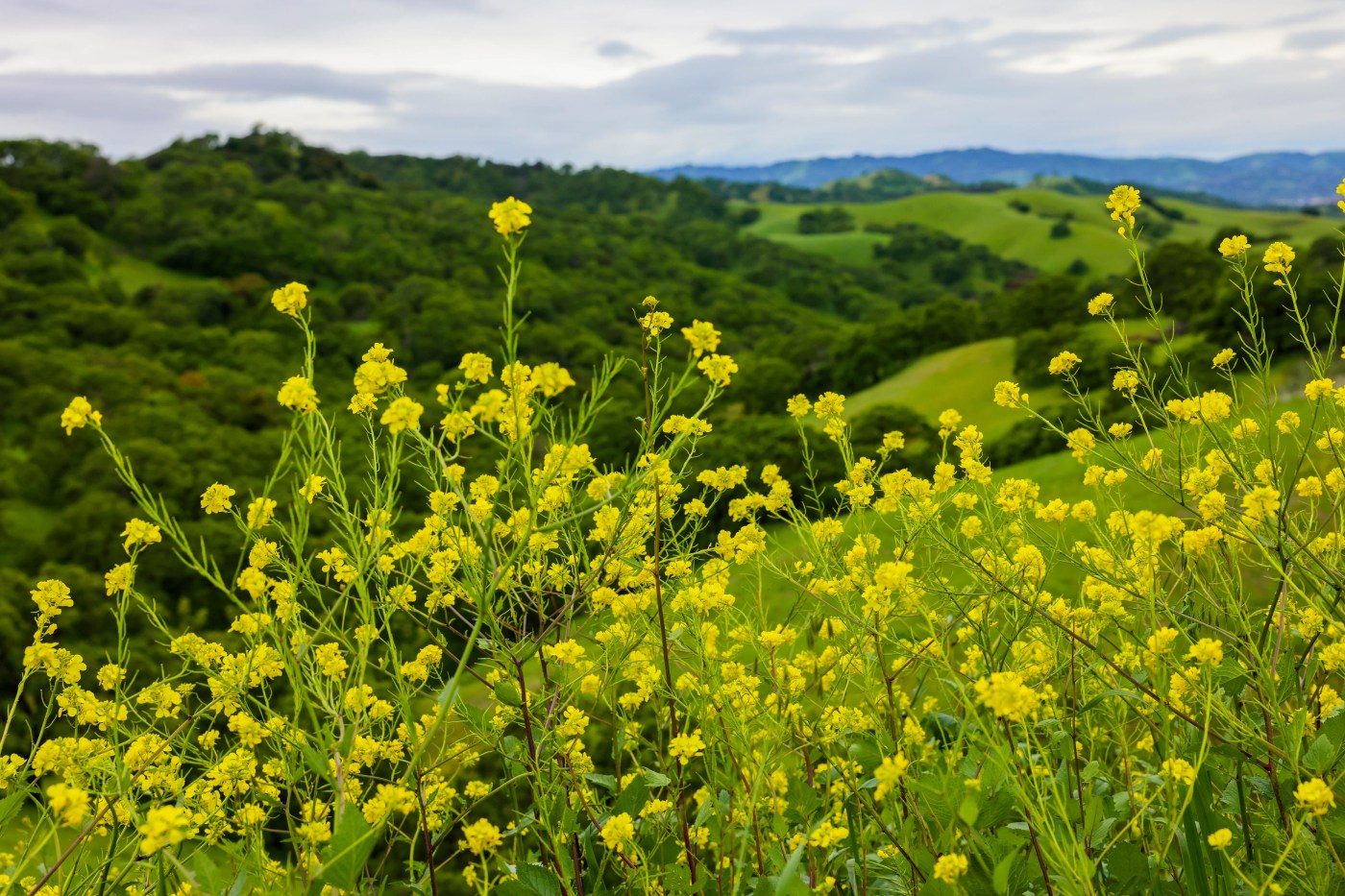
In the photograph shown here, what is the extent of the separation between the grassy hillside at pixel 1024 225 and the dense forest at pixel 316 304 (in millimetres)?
6026

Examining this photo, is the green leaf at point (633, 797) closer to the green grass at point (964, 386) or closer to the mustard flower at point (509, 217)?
the mustard flower at point (509, 217)

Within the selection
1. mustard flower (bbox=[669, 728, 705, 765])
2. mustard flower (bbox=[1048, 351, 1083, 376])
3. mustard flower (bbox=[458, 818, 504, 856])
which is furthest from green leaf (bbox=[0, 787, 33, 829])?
mustard flower (bbox=[1048, 351, 1083, 376])

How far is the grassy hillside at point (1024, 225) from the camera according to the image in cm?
10444

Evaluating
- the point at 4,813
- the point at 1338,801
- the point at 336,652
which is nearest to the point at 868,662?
the point at 1338,801

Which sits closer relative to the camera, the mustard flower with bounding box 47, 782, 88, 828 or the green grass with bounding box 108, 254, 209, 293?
the mustard flower with bounding box 47, 782, 88, 828

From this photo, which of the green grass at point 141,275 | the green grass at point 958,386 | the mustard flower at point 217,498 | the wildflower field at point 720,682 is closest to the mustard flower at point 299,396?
the wildflower field at point 720,682

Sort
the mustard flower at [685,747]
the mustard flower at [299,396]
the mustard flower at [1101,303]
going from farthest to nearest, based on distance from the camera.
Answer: the mustard flower at [1101,303] < the mustard flower at [685,747] < the mustard flower at [299,396]

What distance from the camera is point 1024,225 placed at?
120375 mm

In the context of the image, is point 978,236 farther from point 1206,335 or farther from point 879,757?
point 879,757

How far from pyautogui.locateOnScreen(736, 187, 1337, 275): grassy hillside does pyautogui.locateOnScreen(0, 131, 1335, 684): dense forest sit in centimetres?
603

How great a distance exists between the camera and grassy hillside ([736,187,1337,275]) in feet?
343

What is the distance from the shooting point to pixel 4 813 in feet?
7.07

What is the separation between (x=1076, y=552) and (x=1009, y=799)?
1.61 metres

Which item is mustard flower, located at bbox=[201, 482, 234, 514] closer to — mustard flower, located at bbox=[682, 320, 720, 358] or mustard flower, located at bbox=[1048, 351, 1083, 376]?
mustard flower, located at bbox=[682, 320, 720, 358]
